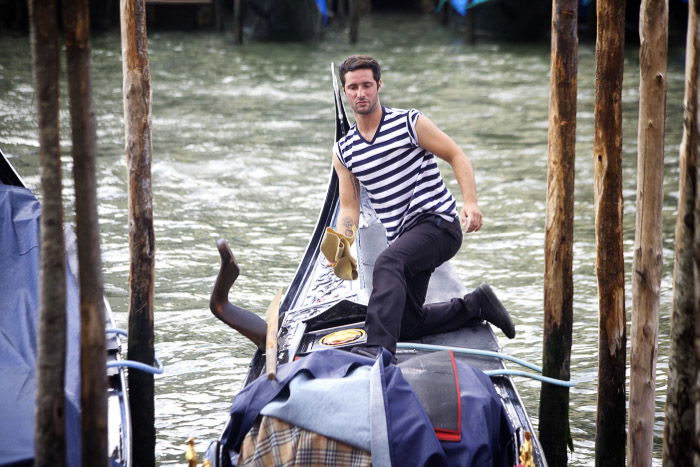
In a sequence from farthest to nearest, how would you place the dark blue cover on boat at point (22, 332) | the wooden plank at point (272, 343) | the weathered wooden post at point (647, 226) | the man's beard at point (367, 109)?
the man's beard at point (367, 109) → the weathered wooden post at point (647, 226) → the wooden plank at point (272, 343) → the dark blue cover on boat at point (22, 332)

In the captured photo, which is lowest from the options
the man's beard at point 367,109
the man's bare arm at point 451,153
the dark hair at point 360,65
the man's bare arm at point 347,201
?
the man's bare arm at point 347,201

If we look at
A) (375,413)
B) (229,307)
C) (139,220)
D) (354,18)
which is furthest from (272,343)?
(354,18)

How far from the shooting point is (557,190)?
319 cm

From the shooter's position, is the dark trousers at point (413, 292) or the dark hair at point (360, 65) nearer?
the dark trousers at point (413, 292)

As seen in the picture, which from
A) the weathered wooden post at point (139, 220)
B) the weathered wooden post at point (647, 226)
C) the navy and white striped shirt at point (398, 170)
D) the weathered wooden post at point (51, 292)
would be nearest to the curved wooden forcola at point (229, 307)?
the weathered wooden post at point (139, 220)

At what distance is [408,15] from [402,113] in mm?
14470

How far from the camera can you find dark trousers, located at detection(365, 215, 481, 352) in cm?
329

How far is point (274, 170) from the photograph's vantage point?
26.2 ft

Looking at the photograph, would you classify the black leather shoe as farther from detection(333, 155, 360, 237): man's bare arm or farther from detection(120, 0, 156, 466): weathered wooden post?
detection(120, 0, 156, 466): weathered wooden post

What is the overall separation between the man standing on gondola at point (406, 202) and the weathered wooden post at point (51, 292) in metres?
1.26

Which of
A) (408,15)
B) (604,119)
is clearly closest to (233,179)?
(604,119)

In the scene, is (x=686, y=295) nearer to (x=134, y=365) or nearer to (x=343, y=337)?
(x=343, y=337)

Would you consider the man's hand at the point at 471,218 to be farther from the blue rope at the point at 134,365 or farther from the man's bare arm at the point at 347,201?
the blue rope at the point at 134,365

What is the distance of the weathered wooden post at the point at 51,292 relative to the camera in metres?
2.17
